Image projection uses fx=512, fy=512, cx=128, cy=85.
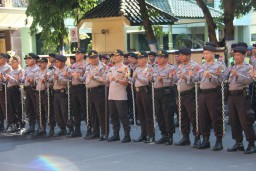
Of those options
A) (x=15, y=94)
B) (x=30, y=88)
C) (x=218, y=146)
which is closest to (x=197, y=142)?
(x=218, y=146)

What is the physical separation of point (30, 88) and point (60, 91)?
0.97 metres

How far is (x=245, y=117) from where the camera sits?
922 centimetres

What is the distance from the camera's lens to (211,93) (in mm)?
9617

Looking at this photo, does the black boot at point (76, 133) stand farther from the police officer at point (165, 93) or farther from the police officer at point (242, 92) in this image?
the police officer at point (242, 92)

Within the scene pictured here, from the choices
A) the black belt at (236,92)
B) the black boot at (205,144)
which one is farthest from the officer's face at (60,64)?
the black belt at (236,92)

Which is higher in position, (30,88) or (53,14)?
(53,14)

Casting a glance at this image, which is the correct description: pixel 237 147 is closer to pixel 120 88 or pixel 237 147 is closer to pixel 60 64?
pixel 120 88

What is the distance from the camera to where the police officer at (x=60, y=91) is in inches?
472

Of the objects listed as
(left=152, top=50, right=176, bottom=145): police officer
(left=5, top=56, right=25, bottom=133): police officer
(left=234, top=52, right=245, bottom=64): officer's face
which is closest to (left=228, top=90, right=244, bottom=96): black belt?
(left=234, top=52, right=245, bottom=64): officer's face

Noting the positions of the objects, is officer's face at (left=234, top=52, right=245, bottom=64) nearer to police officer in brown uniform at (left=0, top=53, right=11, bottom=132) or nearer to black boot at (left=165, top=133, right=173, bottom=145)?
black boot at (left=165, top=133, right=173, bottom=145)

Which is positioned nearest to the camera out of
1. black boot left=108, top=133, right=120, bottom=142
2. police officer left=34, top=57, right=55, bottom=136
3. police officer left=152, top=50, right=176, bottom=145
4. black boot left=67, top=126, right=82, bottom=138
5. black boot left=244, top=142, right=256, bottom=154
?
black boot left=244, top=142, right=256, bottom=154

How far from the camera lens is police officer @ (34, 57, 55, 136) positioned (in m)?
12.4

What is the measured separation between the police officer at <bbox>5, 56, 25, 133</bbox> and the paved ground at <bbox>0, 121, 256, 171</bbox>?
Result: 1.96m

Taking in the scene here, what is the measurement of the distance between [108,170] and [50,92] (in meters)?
4.63
